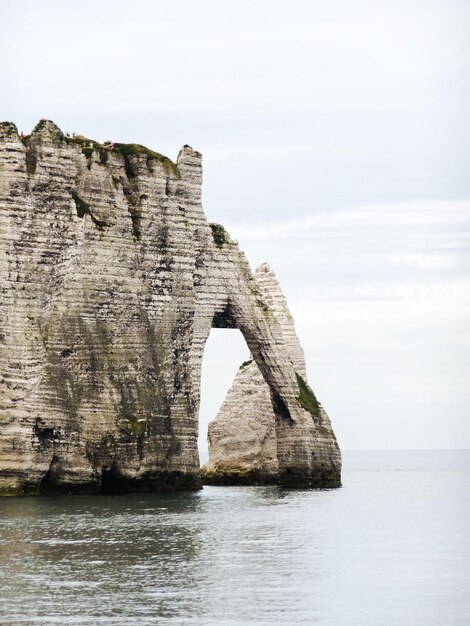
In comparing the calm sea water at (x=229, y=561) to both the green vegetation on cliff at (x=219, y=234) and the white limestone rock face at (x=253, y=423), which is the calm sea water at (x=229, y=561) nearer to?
the white limestone rock face at (x=253, y=423)

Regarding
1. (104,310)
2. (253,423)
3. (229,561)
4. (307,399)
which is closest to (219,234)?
(307,399)

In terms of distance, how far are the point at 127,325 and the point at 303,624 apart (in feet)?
110

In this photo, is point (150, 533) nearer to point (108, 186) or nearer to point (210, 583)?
point (210, 583)

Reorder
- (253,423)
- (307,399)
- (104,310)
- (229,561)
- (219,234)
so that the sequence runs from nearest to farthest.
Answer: (229,561) < (104,310) < (219,234) < (307,399) < (253,423)

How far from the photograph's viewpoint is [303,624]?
4016cm

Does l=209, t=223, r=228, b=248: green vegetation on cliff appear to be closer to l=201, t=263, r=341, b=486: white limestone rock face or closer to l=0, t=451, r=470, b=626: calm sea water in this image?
l=201, t=263, r=341, b=486: white limestone rock face

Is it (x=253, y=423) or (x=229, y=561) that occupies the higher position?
(x=253, y=423)

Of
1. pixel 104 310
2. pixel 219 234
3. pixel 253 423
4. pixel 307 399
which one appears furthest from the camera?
pixel 253 423

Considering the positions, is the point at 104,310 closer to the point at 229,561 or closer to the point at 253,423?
the point at 253,423

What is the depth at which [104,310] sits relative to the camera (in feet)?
235

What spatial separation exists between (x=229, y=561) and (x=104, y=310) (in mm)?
23313

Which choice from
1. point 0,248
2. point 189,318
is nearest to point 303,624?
point 0,248

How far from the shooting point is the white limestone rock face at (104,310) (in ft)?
225

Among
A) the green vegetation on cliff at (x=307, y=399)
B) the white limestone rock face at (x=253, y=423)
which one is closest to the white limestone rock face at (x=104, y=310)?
the green vegetation on cliff at (x=307, y=399)
